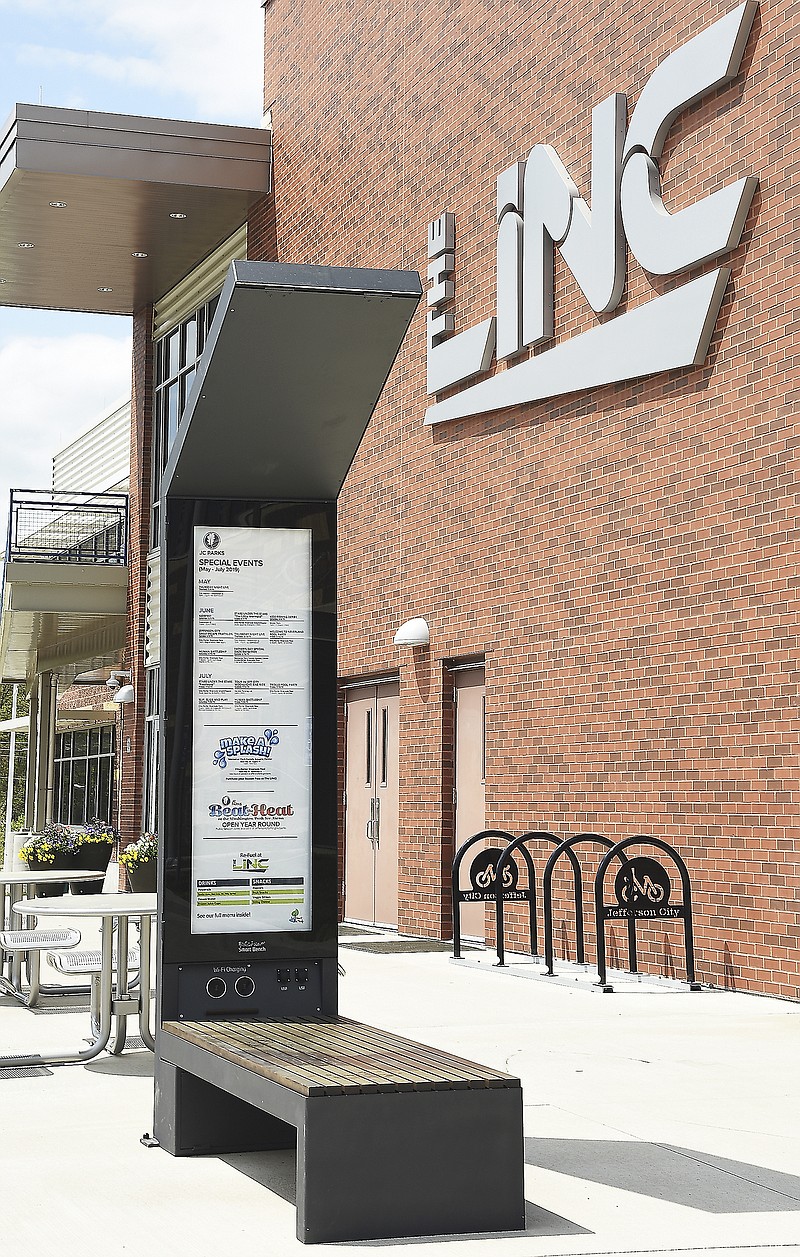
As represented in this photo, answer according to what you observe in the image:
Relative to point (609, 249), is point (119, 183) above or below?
above

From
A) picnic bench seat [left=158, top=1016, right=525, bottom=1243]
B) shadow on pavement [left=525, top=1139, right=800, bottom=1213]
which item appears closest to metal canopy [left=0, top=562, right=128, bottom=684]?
shadow on pavement [left=525, top=1139, right=800, bottom=1213]

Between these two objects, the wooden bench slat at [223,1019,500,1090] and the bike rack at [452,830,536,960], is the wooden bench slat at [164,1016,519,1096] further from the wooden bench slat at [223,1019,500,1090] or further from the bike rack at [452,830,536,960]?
the bike rack at [452,830,536,960]

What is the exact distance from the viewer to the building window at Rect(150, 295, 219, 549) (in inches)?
961

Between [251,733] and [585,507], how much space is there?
7.25m

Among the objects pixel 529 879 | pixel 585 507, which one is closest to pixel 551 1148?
pixel 529 879

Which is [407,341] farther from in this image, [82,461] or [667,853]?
[82,461]

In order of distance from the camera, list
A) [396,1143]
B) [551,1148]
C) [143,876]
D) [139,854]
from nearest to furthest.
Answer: [396,1143]
[551,1148]
[139,854]
[143,876]

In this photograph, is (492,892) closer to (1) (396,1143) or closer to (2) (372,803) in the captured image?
(2) (372,803)

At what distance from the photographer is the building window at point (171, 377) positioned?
80.1ft

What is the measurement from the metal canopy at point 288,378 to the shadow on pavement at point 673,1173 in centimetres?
278

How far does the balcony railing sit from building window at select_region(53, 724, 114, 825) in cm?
1560

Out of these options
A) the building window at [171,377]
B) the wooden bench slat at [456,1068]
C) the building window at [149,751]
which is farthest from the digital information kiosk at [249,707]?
the building window at [149,751]

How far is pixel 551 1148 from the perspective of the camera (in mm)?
5879

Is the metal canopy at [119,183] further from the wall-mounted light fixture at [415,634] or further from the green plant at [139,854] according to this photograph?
the green plant at [139,854]
